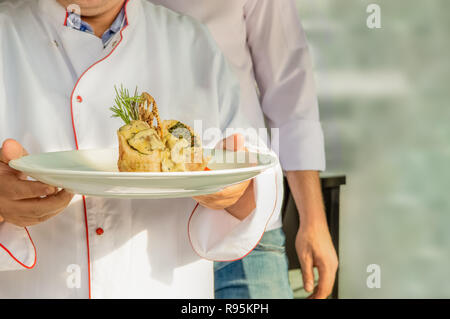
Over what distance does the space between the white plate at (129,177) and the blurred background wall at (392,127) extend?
748 mm

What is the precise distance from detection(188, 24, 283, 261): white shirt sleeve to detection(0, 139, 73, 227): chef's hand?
218 millimetres

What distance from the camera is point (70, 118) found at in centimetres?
66

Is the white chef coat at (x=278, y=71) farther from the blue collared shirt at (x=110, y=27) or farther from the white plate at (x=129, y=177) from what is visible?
the white plate at (x=129, y=177)

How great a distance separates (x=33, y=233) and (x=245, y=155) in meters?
0.35

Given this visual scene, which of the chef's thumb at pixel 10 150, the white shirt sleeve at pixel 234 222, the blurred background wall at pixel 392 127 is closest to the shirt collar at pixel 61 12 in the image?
the white shirt sleeve at pixel 234 222

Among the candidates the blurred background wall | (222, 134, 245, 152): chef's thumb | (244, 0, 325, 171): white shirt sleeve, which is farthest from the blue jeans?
(222, 134, 245, 152): chef's thumb

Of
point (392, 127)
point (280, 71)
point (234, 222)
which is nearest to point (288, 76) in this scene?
point (280, 71)

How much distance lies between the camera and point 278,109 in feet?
3.33

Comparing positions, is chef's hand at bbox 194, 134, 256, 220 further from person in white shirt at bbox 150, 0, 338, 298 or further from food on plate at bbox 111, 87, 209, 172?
person in white shirt at bbox 150, 0, 338, 298

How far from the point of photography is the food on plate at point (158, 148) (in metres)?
0.51

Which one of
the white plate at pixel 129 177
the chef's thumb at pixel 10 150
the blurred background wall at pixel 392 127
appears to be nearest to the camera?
the white plate at pixel 129 177

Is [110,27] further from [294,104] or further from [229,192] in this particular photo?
[294,104]
